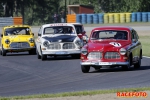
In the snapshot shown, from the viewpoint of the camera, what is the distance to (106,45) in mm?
19281

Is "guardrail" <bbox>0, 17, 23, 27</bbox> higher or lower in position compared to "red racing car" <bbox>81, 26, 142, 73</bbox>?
lower

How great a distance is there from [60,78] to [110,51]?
6.77ft

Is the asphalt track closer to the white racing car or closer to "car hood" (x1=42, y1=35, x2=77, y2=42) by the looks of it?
the white racing car

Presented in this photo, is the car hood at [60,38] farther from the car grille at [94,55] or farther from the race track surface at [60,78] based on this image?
the car grille at [94,55]

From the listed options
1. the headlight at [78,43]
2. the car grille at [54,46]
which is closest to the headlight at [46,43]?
the car grille at [54,46]

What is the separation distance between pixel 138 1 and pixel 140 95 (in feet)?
245

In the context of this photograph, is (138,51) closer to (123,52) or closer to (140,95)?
(123,52)

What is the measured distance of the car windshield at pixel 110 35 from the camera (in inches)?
797

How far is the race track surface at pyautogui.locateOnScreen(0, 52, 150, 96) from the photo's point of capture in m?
15.4

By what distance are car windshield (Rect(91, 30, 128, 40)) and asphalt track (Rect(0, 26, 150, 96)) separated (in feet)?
3.57

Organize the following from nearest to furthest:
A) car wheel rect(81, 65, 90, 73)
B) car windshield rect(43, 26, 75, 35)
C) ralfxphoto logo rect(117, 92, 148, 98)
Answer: ralfxphoto logo rect(117, 92, 148, 98) < car wheel rect(81, 65, 90, 73) < car windshield rect(43, 26, 75, 35)

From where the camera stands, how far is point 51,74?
1945 cm

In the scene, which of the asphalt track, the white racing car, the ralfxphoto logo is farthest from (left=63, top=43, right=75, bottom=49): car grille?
the ralfxphoto logo

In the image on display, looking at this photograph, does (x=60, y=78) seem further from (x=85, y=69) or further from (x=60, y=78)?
(x=85, y=69)
